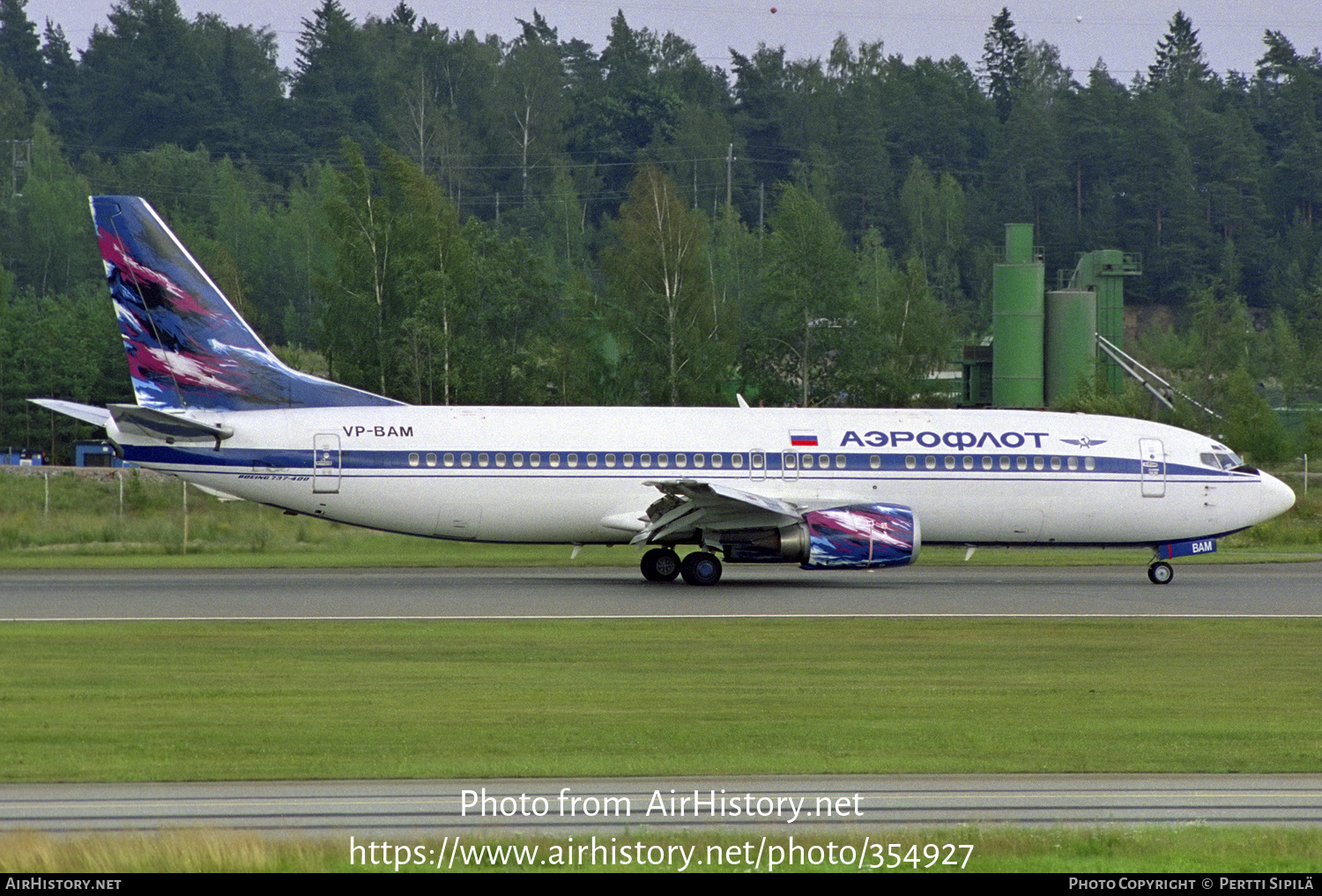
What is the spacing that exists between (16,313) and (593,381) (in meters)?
27.5

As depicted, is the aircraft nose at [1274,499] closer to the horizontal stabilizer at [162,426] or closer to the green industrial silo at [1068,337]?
the horizontal stabilizer at [162,426]

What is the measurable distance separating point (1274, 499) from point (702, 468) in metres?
11.9

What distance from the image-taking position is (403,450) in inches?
1160

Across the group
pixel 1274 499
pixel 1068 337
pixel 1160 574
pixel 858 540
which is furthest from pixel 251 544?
pixel 1068 337

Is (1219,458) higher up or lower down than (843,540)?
higher up

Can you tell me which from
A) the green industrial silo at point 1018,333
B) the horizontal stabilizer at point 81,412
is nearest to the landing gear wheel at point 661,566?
the horizontal stabilizer at point 81,412

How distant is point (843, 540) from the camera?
28.6 meters

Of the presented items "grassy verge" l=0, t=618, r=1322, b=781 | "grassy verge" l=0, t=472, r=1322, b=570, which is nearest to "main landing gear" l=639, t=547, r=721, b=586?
"grassy verge" l=0, t=472, r=1322, b=570

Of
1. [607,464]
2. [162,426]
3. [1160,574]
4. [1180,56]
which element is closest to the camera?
[162,426]

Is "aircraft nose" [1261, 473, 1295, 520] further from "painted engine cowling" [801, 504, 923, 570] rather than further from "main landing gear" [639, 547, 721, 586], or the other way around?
"main landing gear" [639, 547, 721, 586]

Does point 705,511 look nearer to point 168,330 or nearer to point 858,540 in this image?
point 858,540

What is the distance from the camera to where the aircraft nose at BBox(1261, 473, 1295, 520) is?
3219cm

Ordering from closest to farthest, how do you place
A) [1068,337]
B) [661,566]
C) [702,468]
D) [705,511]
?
[705,511] → [702,468] → [661,566] → [1068,337]

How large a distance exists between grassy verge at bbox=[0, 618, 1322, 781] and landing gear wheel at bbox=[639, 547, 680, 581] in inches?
263
